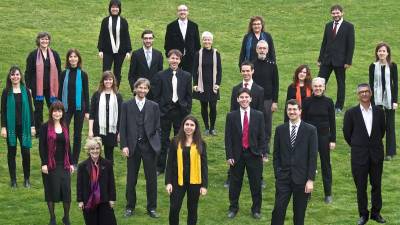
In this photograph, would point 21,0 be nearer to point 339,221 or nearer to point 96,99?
point 96,99

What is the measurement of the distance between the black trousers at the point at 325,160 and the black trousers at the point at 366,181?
4.27 ft

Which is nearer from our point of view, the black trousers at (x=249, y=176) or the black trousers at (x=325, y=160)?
the black trousers at (x=249, y=176)

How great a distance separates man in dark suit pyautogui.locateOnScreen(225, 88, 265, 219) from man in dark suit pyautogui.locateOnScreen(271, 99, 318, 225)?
4.21 feet

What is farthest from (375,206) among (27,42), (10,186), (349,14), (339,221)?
(349,14)

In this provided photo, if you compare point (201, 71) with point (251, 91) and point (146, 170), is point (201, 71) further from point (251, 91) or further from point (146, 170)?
point (146, 170)

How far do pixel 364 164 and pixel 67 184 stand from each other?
4.67m

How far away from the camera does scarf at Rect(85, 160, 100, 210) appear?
13.6 meters

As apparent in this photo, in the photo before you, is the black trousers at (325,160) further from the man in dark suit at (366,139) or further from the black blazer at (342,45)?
the black blazer at (342,45)

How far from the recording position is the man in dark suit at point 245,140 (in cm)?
1495

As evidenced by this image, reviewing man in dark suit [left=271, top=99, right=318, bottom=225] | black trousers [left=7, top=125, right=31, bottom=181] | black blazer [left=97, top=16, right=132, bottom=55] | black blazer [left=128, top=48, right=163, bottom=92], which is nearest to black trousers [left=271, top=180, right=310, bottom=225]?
man in dark suit [left=271, top=99, right=318, bottom=225]

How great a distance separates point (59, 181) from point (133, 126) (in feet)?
4.95

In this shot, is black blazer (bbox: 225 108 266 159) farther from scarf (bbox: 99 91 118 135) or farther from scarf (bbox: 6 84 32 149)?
scarf (bbox: 6 84 32 149)

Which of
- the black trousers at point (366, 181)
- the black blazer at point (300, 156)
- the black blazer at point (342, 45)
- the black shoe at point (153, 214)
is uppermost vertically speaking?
the black blazer at point (342, 45)

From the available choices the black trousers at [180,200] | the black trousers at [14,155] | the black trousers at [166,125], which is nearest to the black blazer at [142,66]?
the black trousers at [166,125]
